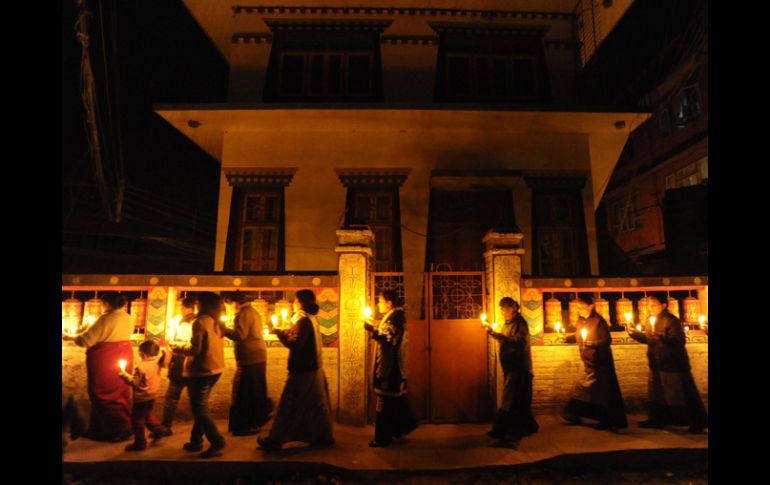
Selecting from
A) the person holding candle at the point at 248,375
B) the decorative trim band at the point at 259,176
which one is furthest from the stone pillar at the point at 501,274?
the decorative trim band at the point at 259,176

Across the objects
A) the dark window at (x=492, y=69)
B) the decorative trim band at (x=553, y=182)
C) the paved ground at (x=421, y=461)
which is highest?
the dark window at (x=492, y=69)

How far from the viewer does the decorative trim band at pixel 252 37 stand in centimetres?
996

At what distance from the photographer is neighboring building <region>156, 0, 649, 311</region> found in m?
9.49

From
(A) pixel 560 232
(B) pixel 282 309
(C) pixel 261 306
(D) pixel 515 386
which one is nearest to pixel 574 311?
(D) pixel 515 386

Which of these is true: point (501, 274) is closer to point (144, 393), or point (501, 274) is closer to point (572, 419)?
point (572, 419)

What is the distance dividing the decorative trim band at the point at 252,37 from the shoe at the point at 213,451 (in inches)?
353

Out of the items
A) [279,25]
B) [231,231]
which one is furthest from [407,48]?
[231,231]

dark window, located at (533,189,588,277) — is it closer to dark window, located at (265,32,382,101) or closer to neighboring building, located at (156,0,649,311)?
neighboring building, located at (156,0,649,311)

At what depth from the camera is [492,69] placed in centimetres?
1009

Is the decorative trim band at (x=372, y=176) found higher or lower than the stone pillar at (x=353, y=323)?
higher

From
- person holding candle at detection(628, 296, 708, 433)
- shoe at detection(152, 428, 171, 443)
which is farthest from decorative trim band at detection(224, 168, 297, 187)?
person holding candle at detection(628, 296, 708, 433)

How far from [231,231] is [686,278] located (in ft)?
31.3

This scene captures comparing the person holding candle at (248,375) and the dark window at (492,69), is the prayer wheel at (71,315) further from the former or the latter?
the dark window at (492,69)

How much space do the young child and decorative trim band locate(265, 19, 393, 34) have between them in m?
7.93
